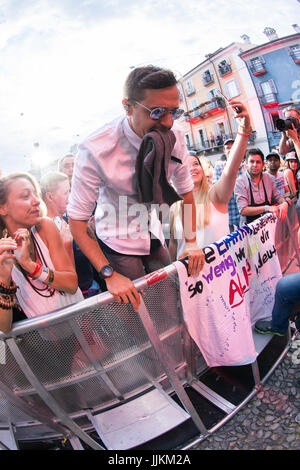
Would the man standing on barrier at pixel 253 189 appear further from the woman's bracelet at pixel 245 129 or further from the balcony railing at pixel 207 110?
the woman's bracelet at pixel 245 129

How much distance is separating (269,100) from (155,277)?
Result: 1.88 m

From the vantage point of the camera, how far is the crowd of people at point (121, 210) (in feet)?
3.52

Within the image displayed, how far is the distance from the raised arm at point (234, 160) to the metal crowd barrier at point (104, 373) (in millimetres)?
848

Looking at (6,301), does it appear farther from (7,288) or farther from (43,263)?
(43,263)

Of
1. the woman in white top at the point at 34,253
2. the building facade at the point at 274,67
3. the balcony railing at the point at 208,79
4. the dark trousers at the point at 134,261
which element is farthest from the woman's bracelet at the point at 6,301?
the building facade at the point at 274,67

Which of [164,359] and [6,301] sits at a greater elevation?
[6,301]

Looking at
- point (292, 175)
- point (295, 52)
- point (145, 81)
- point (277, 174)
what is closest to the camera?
point (145, 81)

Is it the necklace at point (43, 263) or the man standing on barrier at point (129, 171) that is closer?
the man standing on barrier at point (129, 171)

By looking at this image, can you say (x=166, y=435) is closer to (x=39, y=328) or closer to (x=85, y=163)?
(x=39, y=328)

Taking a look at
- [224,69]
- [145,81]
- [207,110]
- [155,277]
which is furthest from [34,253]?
[224,69]

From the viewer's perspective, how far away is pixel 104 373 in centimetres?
126

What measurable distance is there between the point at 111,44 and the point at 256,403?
2.35m

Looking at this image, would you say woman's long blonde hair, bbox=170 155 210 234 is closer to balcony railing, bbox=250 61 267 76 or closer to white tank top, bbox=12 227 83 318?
balcony railing, bbox=250 61 267 76
